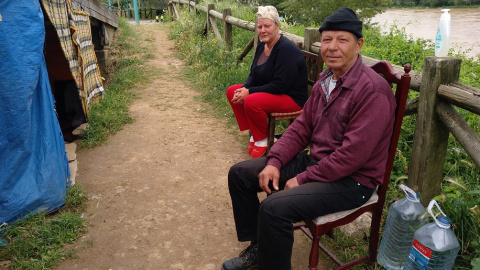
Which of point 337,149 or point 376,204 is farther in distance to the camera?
point 376,204

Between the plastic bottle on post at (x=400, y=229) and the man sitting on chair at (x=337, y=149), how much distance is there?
1.01 ft

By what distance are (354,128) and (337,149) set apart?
0.15m

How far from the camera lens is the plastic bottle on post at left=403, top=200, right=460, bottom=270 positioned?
1.96 m

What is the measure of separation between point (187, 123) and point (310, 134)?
324 centimetres

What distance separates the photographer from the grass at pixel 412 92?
2.39 meters

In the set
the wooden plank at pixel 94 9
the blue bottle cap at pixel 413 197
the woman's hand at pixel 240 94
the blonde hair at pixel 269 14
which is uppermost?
the wooden plank at pixel 94 9

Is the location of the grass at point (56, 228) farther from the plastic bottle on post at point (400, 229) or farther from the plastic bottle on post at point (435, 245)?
the plastic bottle on post at point (435, 245)

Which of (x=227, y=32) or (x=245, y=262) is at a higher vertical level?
(x=227, y=32)

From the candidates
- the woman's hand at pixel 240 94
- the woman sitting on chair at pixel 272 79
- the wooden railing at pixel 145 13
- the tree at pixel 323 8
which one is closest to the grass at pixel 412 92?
the woman sitting on chair at pixel 272 79

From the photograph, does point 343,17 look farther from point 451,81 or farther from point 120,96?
point 120,96

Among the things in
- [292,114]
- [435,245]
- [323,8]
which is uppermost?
[323,8]

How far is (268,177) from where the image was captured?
2348 millimetres

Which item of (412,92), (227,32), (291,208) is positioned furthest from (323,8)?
(291,208)

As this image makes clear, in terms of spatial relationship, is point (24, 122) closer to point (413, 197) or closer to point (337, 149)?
point (337, 149)
